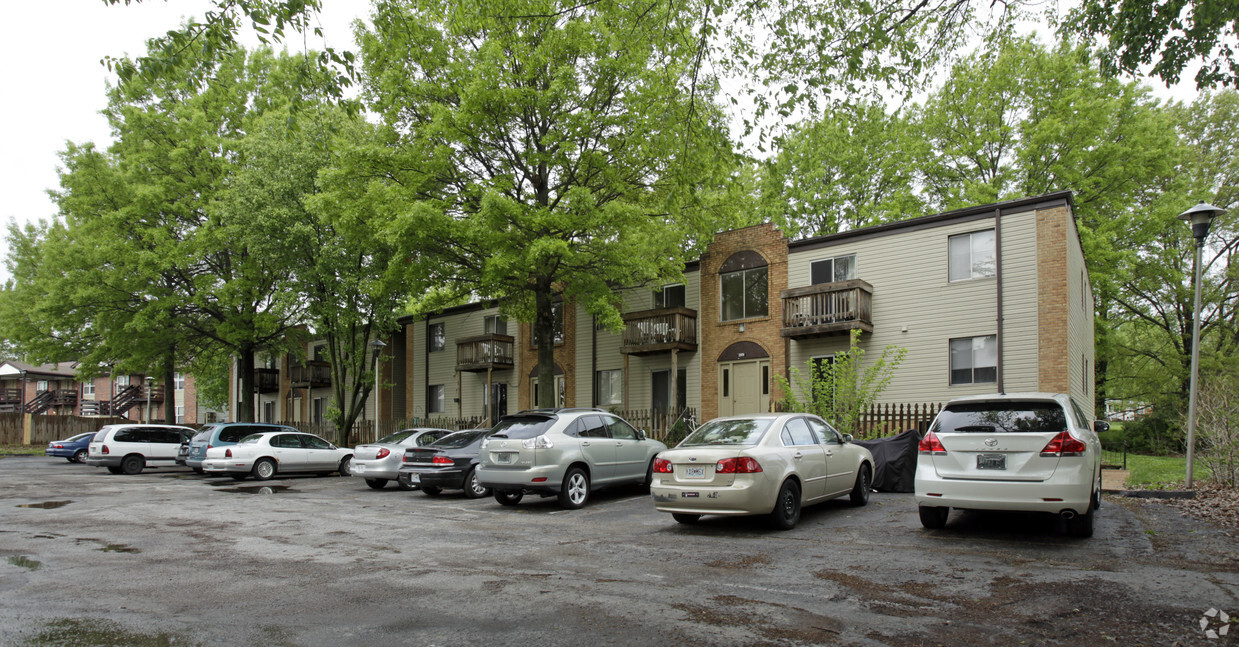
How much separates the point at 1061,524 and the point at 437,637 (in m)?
8.24

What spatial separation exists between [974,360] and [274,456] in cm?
1960

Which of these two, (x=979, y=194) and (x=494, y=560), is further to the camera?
(x=979, y=194)

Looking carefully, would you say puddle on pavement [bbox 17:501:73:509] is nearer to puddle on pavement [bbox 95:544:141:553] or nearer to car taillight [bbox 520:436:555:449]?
puddle on pavement [bbox 95:544:141:553]

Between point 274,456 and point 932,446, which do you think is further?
point 274,456

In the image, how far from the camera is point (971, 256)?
68.7ft

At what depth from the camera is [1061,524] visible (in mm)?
9711

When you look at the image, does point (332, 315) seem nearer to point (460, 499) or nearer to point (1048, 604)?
point (460, 499)

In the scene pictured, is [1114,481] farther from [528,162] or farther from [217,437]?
[217,437]

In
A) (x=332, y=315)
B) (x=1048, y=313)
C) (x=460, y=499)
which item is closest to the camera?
(x=460, y=499)

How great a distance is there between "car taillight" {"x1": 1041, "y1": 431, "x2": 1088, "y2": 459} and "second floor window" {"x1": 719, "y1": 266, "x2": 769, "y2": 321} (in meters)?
16.1

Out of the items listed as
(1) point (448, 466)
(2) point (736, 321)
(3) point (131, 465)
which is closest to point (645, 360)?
(2) point (736, 321)

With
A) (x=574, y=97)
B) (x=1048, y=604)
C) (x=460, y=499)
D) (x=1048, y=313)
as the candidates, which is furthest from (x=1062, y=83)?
(x=1048, y=604)

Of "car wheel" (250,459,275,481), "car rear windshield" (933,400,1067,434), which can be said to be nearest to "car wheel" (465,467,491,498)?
"car wheel" (250,459,275,481)

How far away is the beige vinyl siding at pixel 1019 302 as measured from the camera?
19.6 m
